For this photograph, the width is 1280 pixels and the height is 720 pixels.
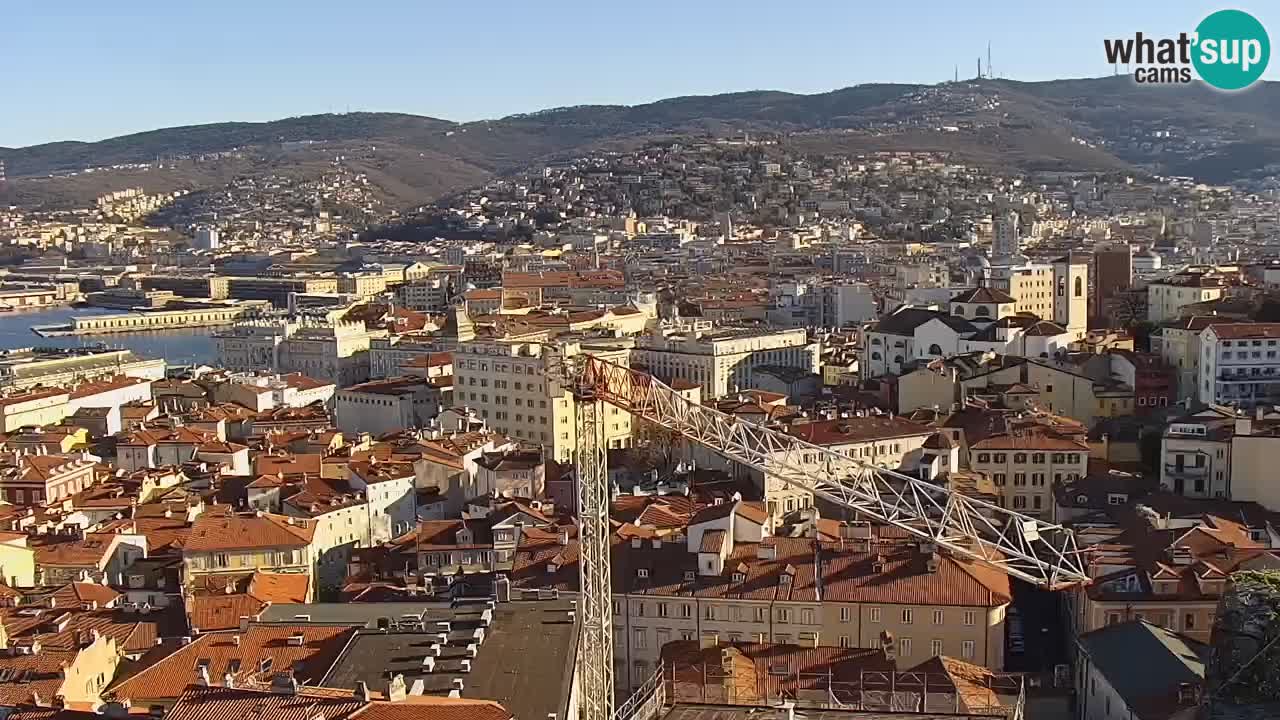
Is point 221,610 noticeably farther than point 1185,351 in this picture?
No

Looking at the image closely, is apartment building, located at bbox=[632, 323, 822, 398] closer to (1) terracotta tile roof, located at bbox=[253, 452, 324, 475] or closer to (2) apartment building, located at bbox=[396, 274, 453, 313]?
(1) terracotta tile roof, located at bbox=[253, 452, 324, 475]

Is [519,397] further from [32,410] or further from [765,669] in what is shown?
[765,669]

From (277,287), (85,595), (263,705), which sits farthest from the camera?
(277,287)

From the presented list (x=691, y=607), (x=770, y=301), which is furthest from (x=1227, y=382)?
(x=770, y=301)

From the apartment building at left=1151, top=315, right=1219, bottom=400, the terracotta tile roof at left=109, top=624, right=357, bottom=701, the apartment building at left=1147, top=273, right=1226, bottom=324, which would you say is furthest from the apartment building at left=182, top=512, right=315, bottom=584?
the apartment building at left=1147, top=273, right=1226, bottom=324

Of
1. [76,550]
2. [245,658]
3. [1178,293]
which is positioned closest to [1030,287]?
[1178,293]

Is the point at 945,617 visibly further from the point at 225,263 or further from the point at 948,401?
the point at 225,263
